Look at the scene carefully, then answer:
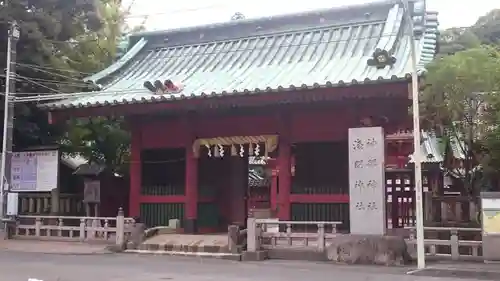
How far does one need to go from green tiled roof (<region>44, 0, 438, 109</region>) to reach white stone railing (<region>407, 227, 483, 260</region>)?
4.14m

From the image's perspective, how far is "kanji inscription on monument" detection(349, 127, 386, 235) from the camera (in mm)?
15742

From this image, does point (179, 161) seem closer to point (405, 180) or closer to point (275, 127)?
point (275, 127)

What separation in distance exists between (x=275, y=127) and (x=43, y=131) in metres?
9.96

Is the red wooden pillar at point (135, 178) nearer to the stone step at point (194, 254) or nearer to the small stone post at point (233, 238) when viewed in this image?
the stone step at point (194, 254)

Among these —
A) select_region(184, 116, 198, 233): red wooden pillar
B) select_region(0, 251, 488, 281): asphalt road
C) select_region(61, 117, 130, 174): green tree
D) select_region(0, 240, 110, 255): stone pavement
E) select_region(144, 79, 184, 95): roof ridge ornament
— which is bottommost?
select_region(0, 251, 488, 281): asphalt road

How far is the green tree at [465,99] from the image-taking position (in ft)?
51.2

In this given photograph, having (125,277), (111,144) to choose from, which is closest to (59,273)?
(125,277)

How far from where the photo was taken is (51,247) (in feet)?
63.9

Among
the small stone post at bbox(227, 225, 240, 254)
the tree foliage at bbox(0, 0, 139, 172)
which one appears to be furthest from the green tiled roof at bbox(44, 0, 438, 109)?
the small stone post at bbox(227, 225, 240, 254)

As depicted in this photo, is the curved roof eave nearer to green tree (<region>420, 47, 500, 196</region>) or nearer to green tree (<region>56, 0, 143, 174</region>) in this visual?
green tree (<region>56, 0, 143, 174</region>)

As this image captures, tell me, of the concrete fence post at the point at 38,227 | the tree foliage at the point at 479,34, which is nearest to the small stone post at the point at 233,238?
the concrete fence post at the point at 38,227

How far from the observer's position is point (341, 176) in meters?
19.5

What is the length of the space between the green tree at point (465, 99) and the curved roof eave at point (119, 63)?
39.9 feet

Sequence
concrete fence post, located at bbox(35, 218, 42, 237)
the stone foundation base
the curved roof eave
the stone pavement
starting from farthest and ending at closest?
1. the curved roof eave
2. concrete fence post, located at bbox(35, 218, 42, 237)
3. the stone pavement
4. the stone foundation base
